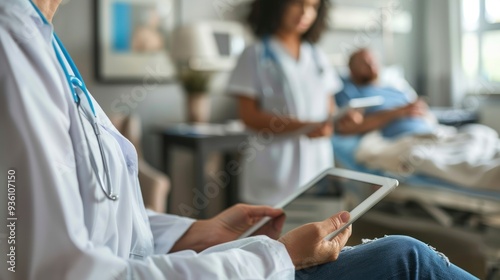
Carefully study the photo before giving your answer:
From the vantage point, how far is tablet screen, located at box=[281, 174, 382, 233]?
3.74 feet

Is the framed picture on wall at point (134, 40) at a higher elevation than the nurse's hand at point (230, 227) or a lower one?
higher

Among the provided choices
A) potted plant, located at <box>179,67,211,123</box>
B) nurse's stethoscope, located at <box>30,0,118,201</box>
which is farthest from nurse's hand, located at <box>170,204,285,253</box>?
potted plant, located at <box>179,67,211,123</box>

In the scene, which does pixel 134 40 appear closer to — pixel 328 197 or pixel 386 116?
pixel 386 116

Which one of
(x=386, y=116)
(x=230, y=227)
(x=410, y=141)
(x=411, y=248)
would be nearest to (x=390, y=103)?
(x=386, y=116)

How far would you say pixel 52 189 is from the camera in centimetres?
66

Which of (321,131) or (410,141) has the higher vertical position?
(321,131)

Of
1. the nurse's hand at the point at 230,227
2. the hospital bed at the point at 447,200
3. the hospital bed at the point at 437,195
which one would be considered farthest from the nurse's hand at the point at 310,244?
the hospital bed at the point at 437,195

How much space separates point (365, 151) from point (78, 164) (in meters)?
2.19

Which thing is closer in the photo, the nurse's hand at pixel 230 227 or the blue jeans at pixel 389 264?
the blue jeans at pixel 389 264

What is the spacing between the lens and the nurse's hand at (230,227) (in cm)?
109

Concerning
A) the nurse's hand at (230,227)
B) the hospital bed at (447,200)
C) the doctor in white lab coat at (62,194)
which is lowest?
the hospital bed at (447,200)

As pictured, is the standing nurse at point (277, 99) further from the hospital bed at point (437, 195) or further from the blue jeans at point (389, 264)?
the blue jeans at point (389, 264)

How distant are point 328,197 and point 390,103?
164cm

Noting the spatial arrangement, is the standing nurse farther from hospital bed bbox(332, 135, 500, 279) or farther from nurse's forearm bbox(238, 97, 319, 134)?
hospital bed bbox(332, 135, 500, 279)
